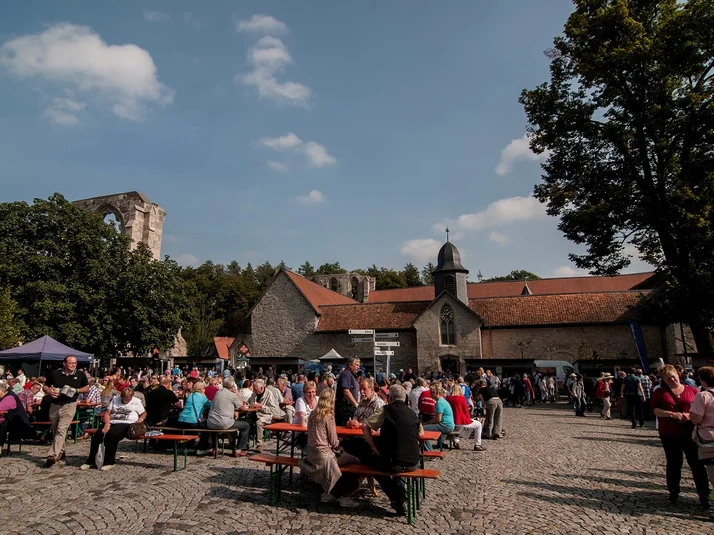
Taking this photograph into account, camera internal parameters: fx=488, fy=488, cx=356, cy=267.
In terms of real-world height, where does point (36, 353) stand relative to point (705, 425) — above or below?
above

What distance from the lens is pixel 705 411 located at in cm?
575

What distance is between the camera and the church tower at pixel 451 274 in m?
35.4

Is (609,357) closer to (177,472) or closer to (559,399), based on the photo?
(559,399)

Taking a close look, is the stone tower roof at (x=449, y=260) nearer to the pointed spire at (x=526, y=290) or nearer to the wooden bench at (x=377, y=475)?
the pointed spire at (x=526, y=290)

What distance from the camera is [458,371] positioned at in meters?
32.5

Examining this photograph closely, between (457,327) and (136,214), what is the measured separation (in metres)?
28.3

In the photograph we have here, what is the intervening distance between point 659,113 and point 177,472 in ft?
66.7

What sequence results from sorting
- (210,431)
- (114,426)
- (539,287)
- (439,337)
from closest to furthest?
(114,426) → (210,431) → (439,337) → (539,287)

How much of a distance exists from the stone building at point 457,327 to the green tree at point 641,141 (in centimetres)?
761

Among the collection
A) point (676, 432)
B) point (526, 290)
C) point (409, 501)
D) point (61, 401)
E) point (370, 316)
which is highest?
point (526, 290)

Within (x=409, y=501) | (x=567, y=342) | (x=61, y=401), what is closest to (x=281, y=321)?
(x=567, y=342)

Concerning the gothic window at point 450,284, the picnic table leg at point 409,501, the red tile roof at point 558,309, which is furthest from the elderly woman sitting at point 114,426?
the gothic window at point 450,284

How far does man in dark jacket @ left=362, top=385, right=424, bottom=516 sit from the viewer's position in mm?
5762

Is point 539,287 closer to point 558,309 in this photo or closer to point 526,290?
point 526,290
